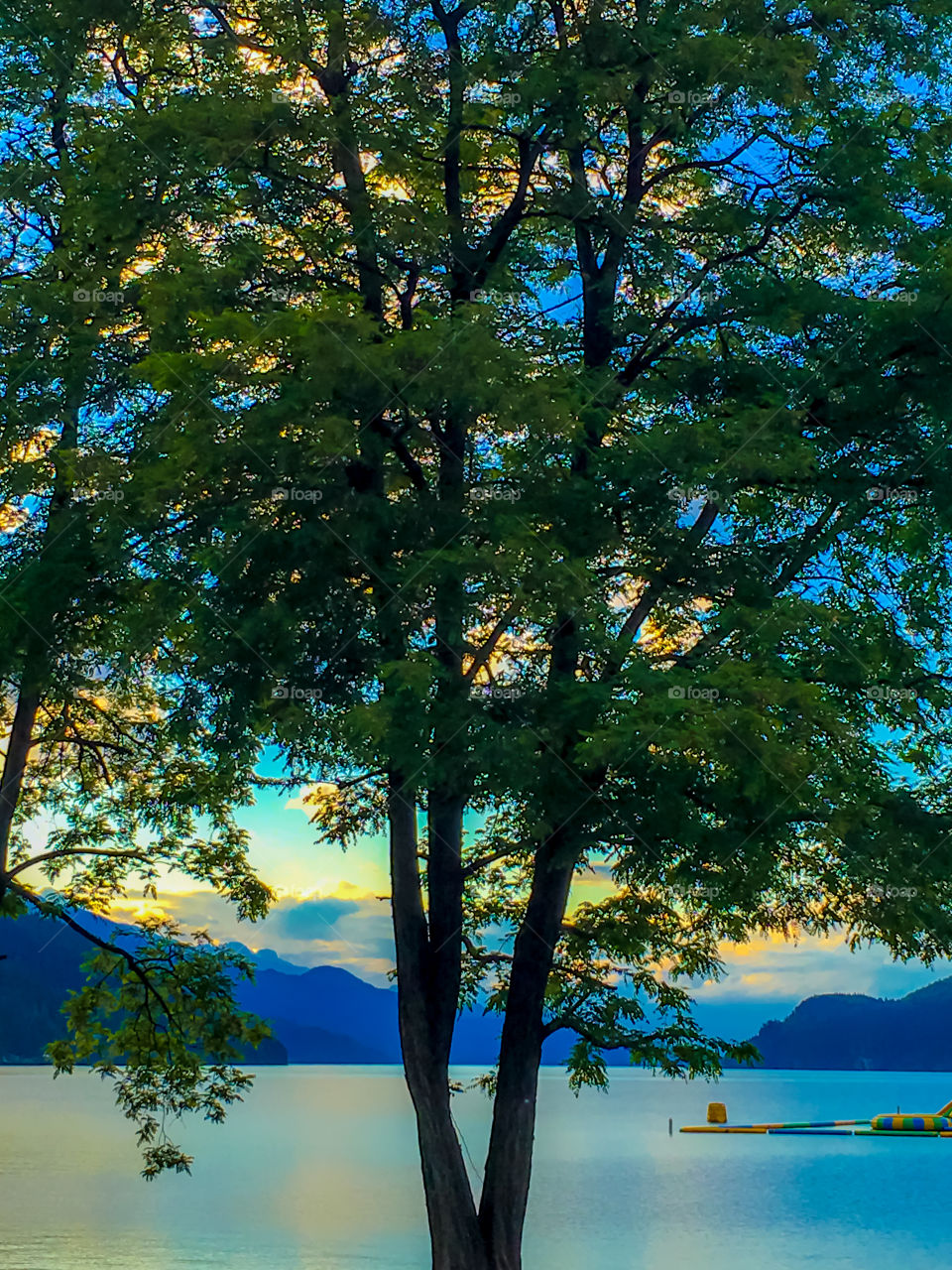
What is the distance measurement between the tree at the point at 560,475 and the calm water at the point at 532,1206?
2912cm

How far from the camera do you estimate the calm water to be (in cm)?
5253

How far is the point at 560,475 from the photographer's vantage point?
1376cm

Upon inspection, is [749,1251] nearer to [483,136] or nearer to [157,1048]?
[157,1048]

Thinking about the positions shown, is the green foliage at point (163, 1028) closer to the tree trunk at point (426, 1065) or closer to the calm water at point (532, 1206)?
the tree trunk at point (426, 1065)

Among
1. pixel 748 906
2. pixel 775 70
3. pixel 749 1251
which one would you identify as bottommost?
pixel 749 1251

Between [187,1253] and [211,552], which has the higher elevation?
[211,552]

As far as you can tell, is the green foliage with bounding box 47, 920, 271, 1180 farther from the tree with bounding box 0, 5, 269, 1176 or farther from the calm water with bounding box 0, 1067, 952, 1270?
the calm water with bounding box 0, 1067, 952, 1270

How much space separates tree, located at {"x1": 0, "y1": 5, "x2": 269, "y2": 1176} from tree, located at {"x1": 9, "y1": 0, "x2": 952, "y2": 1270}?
1.89 feet

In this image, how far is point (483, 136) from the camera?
16.2 metres

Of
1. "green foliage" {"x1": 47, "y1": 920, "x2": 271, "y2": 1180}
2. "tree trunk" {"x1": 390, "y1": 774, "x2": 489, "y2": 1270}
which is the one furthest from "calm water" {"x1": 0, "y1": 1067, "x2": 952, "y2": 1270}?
"tree trunk" {"x1": 390, "y1": 774, "x2": 489, "y2": 1270}

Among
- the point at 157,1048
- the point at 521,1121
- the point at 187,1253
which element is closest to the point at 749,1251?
the point at 187,1253

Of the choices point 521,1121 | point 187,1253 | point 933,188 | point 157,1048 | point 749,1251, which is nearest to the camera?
point 933,188

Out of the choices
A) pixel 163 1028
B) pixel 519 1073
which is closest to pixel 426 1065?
pixel 519 1073

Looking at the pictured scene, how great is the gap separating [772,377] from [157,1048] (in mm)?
12606
